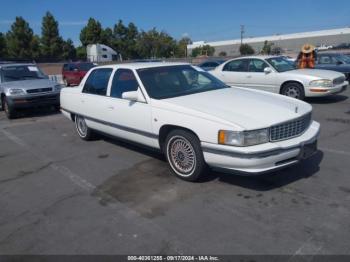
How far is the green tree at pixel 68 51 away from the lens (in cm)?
6219

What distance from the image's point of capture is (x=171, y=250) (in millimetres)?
2959

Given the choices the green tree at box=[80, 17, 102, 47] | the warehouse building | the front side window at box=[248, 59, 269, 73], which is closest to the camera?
the front side window at box=[248, 59, 269, 73]

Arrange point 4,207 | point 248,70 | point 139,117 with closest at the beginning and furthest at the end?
point 4,207 < point 139,117 < point 248,70

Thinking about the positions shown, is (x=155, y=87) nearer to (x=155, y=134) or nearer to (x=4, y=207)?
(x=155, y=134)

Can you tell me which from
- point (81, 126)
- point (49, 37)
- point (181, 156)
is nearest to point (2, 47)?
point (49, 37)

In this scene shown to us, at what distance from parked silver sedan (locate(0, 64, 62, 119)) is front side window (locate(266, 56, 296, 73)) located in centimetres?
680

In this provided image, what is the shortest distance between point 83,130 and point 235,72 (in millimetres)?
6011

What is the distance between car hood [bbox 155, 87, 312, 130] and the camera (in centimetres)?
380

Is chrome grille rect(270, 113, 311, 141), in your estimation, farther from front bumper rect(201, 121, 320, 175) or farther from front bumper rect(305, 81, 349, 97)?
front bumper rect(305, 81, 349, 97)

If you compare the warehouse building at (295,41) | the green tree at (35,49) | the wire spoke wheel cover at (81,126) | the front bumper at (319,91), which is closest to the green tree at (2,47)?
the green tree at (35,49)

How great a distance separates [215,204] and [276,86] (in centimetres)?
696

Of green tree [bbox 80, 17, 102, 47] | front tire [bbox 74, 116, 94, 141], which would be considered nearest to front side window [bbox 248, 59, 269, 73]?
front tire [bbox 74, 116, 94, 141]

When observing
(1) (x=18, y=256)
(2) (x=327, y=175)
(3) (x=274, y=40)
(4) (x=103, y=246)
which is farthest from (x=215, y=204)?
(3) (x=274, y=40)

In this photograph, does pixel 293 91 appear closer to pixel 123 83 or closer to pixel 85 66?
pixel 123 83
